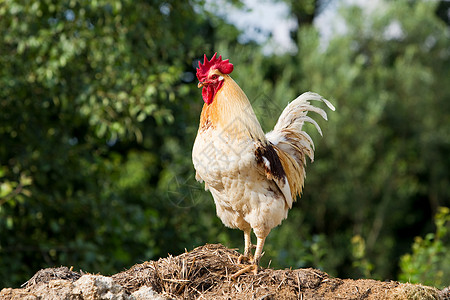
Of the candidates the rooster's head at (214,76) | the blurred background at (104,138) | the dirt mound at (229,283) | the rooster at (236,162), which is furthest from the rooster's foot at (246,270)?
the blurred background at (104,138)

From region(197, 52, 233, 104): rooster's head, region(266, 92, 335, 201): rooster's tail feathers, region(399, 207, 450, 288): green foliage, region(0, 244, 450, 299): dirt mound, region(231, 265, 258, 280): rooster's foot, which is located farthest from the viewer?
region(399, 207, 450, 288): green foliage

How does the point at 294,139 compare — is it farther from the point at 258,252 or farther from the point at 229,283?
the point at 229,283

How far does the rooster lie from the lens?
3699 mm

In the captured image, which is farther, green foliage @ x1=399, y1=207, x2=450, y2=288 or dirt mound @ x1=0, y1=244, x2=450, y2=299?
green foliage @ x1=399, y1=207, x2=450, y2=288

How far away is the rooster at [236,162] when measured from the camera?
3.70m

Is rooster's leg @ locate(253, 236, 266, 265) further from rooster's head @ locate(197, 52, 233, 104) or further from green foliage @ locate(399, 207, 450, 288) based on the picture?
green foliage @ locate(399, 207, 450, 288)

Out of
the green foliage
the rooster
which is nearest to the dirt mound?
the rooster

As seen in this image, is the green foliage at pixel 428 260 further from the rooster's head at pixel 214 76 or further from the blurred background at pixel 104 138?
the rooster's head at pixel 214 76

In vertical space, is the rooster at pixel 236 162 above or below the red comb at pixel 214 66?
below

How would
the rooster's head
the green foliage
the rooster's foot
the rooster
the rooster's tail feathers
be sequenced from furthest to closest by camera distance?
the green foliage → the rooster's tail feathers → the rooster's head → the rooster → the rooster's foot

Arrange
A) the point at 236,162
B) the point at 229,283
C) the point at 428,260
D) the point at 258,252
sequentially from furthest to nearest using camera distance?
the point at 428,260
the point at 258,252
the point at 236,162
the point at 229,283

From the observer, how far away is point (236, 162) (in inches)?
144

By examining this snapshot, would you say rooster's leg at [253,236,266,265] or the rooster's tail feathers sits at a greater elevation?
the rooster's tail feathers

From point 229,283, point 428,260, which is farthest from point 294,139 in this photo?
point 428,260
